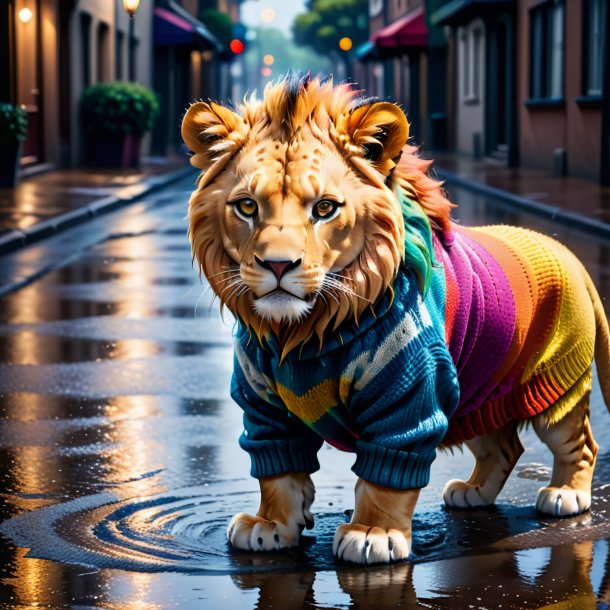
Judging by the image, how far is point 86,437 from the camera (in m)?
5.91

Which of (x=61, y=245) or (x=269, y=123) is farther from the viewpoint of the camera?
(x=61, y=245)

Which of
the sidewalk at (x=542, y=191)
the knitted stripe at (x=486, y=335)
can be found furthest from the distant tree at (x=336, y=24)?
the knitted stripe at (x=486, y=335)

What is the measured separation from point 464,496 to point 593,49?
70.1 feet

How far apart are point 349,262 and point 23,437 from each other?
2581 millimetres

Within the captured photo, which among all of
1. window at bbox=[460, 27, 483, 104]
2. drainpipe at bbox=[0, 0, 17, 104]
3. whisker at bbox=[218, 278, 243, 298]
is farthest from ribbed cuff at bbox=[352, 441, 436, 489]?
window at bbox=[460, 27, 483, 104]

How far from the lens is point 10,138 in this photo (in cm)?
2117

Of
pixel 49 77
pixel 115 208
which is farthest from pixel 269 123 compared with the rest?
pixel 49 77

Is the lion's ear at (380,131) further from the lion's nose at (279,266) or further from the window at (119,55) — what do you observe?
the window at (119,55)

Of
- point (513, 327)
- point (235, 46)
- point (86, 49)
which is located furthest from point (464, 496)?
point (235, 46)

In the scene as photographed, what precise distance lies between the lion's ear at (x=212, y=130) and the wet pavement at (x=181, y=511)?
1117 mm

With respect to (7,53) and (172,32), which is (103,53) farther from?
(7,53)

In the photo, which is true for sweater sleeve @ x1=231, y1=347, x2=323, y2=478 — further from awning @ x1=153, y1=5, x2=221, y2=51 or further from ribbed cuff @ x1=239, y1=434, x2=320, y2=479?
awning @ x1=153, y1=5, x2=221, y2=51

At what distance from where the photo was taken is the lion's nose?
11.9 feet

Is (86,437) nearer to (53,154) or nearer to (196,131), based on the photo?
(196,131)
